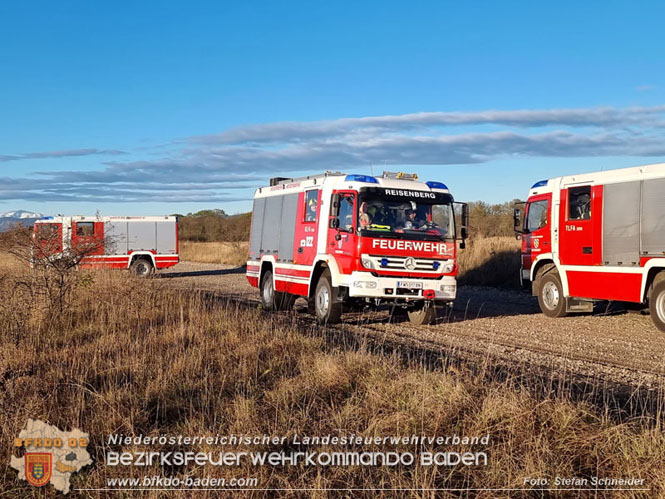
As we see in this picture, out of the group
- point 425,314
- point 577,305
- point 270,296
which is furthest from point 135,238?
point 577,305

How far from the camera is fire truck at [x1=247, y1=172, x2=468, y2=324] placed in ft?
39.8

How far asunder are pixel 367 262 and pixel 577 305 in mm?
5715

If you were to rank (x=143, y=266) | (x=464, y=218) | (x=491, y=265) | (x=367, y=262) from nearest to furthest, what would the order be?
(x=367, y=262)
(x=464, y=218)
(x=491, y=265)
(x=143, y=266)

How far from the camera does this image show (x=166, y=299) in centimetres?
1348

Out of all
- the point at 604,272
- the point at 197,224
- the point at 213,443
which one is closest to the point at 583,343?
the point at 604,272

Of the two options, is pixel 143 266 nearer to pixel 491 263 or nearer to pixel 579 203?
pixel 491 263

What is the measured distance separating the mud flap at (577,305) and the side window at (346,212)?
577 cm

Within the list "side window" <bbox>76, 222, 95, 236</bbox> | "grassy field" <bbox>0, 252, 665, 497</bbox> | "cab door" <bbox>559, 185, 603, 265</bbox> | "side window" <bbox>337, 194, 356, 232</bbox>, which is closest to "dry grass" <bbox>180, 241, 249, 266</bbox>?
"side window" <bbox>76, 222, 95, 236</bbox>

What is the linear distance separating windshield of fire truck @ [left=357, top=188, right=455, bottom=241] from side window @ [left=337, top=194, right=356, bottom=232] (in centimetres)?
21

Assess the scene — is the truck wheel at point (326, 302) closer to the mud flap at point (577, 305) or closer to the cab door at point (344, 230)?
the cab door at point (344, 230)

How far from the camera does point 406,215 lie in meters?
12.6

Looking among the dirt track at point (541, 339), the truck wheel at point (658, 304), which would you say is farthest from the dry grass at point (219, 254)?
the truck wheel at point (658, 304)

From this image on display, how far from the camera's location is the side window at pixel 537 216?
1527cm

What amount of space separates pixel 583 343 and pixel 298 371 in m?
5.83
